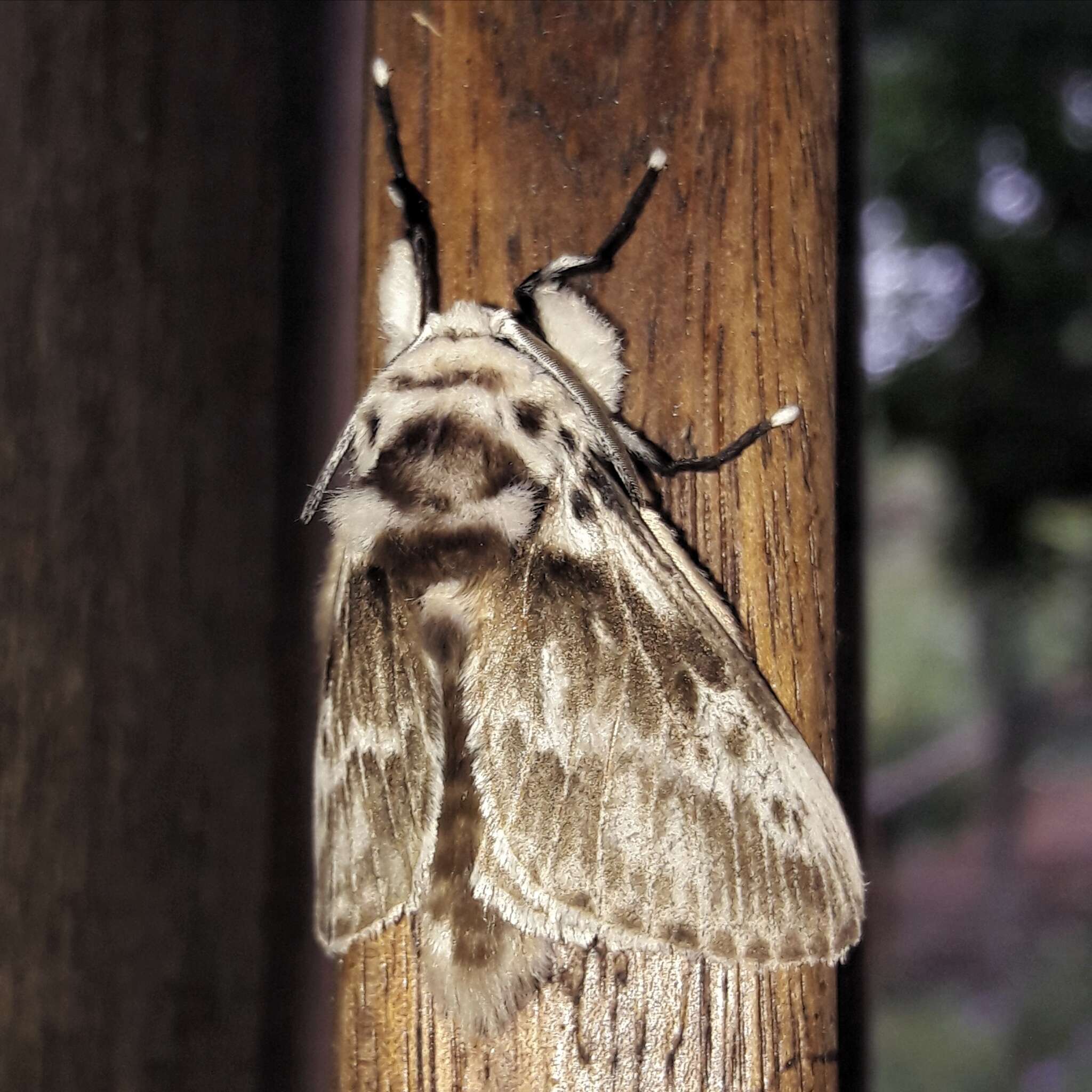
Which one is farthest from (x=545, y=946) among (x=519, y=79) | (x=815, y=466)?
(x=519, y=79)

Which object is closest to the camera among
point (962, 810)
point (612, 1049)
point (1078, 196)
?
point (612, 1049)

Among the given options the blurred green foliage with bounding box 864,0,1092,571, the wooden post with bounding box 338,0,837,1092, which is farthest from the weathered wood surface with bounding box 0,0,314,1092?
the blurred green foliage with bounding box 864,0,1092,571

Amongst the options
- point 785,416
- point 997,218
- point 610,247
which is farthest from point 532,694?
point 997,218

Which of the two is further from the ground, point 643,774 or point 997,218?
point 997,218

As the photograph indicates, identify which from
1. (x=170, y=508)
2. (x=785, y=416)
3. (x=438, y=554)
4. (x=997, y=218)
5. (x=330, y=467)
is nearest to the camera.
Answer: (x=785, y=416)

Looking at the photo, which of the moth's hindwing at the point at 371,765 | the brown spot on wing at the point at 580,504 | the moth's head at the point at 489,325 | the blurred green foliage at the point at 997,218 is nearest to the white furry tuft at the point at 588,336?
the moth's head at the point at 489,325

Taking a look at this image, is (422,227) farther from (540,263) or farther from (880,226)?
(880,226)

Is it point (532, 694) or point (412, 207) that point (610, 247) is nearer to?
point (412, 207)
